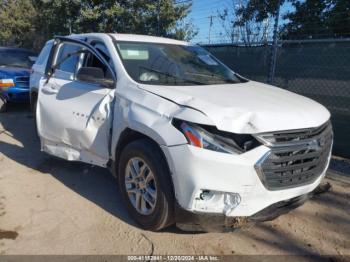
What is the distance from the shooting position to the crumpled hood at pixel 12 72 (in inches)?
331

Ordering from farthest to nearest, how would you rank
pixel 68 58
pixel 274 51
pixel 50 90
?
pixel 274 51 < pixel 68 58 < pixel 50 90

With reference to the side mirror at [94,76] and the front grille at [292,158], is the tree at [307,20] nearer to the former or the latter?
the front grille at [292,158]

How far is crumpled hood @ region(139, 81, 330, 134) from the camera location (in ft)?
8.81

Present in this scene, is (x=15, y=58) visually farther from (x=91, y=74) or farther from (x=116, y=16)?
(x=91, y=74)

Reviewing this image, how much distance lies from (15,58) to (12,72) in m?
1.22

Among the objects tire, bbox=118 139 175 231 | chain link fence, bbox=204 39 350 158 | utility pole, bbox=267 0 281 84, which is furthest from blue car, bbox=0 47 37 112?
tire, bbox=118 139 175 231

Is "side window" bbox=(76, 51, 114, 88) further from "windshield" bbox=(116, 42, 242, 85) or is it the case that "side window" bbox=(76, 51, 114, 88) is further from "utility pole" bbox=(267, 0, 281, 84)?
"utility pole" bbox=(267, 0, 281, 84)

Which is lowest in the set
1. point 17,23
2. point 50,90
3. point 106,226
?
point 106,226

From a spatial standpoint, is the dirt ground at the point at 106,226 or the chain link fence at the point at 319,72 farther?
the chain link fence at the point at 319,72

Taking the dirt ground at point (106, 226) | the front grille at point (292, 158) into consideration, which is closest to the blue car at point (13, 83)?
the dirt ground at point (106, 226)

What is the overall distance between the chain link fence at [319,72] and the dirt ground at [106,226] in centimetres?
136

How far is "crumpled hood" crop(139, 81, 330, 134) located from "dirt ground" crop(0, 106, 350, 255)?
1.14 metres

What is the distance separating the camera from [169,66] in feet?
12.8

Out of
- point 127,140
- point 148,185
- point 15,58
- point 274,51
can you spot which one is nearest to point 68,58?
point 127,140
